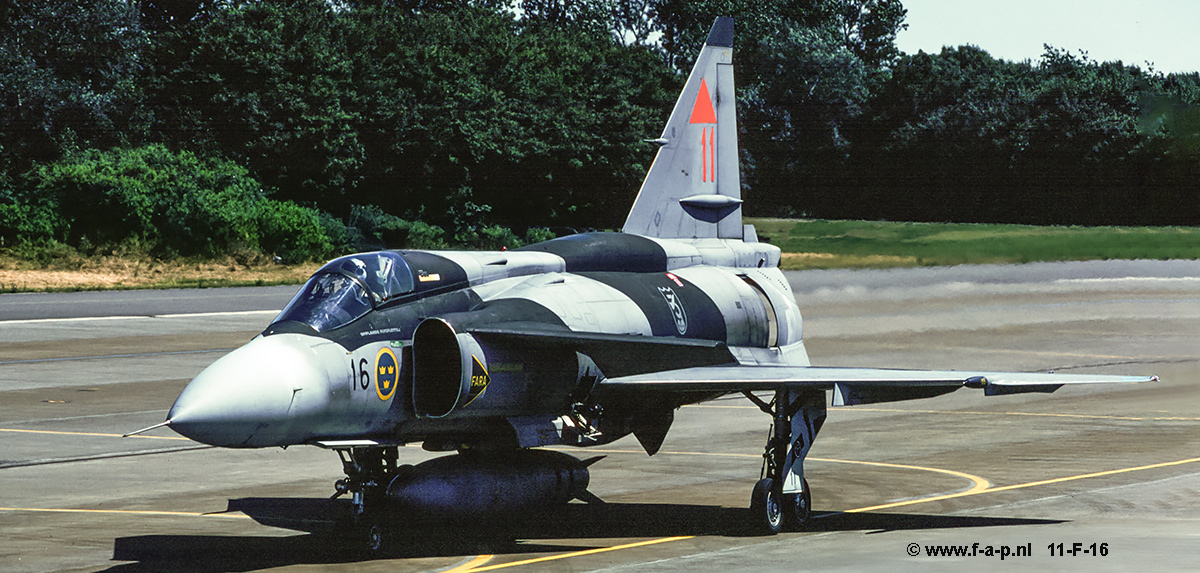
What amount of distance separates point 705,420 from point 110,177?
140ft

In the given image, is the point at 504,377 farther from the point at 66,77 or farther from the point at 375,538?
the point at 66,77

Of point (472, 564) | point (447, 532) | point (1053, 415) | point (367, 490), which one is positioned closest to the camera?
point (472, 564)

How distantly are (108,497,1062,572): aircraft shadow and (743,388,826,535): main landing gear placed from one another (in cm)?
27

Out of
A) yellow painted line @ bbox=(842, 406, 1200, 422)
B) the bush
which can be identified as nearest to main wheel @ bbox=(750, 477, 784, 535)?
yellow painted line @ bbox=(842, 406, 1200, 422)

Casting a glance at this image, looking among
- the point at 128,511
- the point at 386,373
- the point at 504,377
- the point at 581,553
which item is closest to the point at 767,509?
the point at 581,553

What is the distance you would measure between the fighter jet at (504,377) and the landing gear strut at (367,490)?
2cm

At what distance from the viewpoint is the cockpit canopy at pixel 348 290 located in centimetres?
1369

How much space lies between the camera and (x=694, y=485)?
19000 millimetres

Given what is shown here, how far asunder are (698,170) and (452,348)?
7937 mm

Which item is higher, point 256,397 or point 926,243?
point 256,397

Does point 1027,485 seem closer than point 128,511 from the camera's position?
No

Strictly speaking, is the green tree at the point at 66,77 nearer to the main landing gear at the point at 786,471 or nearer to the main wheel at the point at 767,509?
the main landing gear at the point at 786,471

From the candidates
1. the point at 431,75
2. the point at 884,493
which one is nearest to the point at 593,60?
the point at 431,75

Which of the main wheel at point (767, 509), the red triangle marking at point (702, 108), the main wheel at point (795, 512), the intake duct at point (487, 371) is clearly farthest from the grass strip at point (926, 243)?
the intake duct at point (487, 371)
